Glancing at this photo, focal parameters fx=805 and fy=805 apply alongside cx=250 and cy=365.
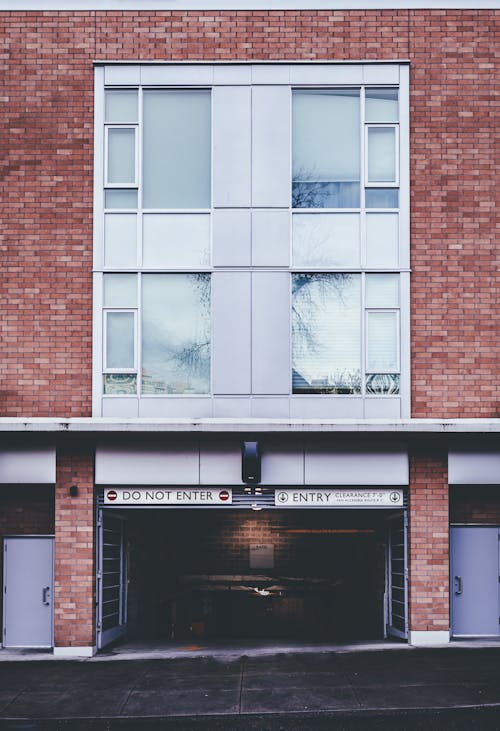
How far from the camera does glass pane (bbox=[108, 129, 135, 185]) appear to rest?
1251 centimetres

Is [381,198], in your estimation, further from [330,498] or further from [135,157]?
[330,498]

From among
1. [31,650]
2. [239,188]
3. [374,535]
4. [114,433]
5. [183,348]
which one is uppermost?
[239,188]

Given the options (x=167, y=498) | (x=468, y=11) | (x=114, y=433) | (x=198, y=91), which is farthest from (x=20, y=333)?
(x=468, y=11)

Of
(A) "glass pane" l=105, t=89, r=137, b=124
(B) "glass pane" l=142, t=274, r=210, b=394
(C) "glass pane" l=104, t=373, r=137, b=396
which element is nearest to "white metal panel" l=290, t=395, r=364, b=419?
(B) "glass pane" l=142, t=274, r=210, b=394

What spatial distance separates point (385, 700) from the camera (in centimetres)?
925

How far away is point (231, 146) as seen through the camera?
12.4 metres

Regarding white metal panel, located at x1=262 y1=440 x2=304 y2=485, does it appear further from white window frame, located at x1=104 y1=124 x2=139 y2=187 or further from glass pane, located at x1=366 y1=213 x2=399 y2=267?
white window frame, located at x1=104 y1=124 x2=139 y2=187

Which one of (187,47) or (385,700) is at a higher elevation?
(187,47)

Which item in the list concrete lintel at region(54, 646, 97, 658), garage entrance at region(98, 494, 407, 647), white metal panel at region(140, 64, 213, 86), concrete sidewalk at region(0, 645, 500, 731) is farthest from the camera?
garage entrance at region(98, 494, 407, 647)

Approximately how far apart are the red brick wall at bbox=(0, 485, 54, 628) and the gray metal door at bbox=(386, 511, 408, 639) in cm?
556

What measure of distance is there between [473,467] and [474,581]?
187cm

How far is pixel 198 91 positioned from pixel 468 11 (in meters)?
4.40

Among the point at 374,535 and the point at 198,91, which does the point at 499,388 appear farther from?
the point at 198,91

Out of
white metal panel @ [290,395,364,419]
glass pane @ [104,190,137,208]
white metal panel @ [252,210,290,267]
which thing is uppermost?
glass pane @ [104,190,137,208]
